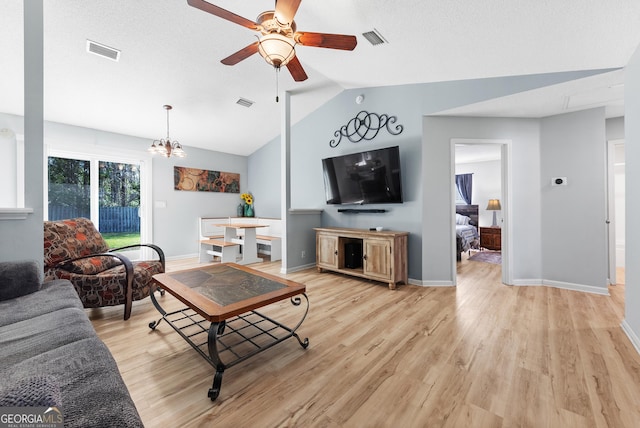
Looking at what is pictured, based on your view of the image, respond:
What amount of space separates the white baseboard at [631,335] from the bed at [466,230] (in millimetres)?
2714

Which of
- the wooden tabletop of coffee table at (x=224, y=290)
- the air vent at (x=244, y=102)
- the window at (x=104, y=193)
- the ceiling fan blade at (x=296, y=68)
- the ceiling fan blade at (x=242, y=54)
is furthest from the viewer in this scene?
the window at (x=104, y=193)

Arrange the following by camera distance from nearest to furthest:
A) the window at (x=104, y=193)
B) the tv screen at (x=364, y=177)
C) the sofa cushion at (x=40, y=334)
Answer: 1. the sofa cushion at (x=40, y=334)
2. the tv screen at (x=364, y=177)
3. the window at (x=104, y=193)

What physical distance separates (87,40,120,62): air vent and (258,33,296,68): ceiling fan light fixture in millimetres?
2161

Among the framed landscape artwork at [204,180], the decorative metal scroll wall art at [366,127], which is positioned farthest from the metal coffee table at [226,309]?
the framed landscape artwork at [204,180]

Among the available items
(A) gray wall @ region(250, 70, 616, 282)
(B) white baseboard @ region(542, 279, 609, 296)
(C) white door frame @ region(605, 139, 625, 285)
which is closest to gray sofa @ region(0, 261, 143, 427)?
(A) gray wall @ region(250, 70, 616, 282)

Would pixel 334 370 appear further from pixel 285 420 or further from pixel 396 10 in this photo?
pixel 396 10

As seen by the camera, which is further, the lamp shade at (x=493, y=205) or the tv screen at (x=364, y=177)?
the lamp shade at (x=493, y=205)

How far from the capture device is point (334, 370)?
1.66 m

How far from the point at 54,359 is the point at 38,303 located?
0.88 metres

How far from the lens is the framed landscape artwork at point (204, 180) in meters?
5.42

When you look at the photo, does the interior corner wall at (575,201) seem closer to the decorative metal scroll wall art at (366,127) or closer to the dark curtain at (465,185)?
the decorative metal scroll wall art at (366,127)

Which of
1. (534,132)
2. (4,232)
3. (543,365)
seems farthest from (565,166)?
(4,232)

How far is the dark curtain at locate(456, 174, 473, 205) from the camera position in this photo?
7.14 metres

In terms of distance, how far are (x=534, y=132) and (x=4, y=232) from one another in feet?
17.6
